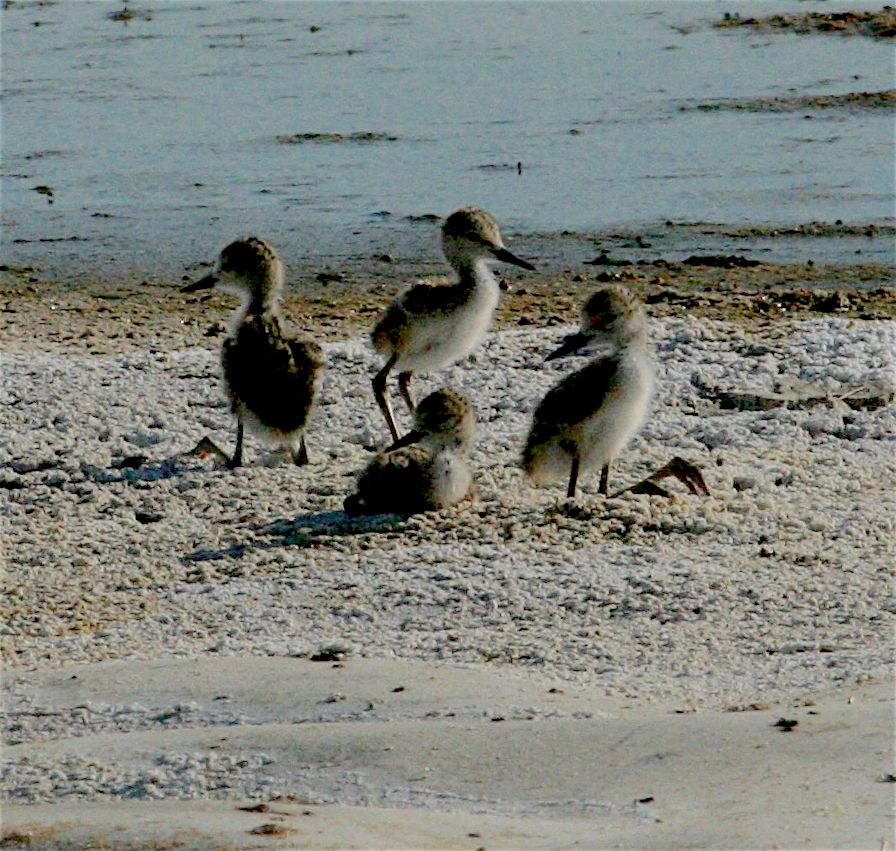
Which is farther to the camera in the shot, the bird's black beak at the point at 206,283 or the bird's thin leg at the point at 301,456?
the bird's black beak at the point at 206,283

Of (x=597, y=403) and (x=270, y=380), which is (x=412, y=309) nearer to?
(x=270, y=380)

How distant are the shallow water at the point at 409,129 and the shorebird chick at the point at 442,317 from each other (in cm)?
494

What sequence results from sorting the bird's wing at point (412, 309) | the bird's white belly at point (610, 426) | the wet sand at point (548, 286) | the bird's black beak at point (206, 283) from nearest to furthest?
the bird's white belly at point (610, 426) → the bird's wing at point (412, 309) → the bird's black beak at point (206, 283) → the wet sand at point (548, 286)

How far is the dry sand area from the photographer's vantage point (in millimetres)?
4176

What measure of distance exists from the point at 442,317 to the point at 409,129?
9.86m

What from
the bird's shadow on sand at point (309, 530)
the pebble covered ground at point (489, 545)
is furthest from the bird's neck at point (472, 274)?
the bird's shadow on sand at point (309, 530)

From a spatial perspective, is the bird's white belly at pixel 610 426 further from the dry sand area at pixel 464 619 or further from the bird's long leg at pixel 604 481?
the dry sand area at pixel 464 619

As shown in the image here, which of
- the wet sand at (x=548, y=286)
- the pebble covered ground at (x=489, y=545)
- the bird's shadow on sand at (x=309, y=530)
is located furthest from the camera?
the wet sand at (x=548, y=286)

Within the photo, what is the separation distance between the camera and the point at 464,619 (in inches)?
233

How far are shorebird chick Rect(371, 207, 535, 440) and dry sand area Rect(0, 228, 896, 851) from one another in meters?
0.37

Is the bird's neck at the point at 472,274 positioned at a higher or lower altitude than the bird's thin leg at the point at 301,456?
higher

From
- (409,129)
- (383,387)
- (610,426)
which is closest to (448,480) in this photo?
(610,426)

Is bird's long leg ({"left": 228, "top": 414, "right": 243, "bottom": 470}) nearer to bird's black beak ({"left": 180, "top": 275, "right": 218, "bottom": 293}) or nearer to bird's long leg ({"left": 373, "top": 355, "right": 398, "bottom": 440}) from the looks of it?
bird's long leg ({"left": 373, "top": 355, "right": 398, "bottom": 440})

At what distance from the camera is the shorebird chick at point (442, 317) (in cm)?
869
